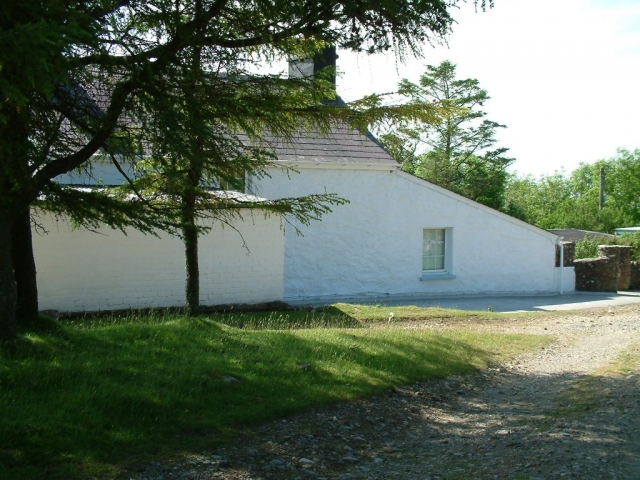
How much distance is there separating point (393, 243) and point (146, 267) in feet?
27.9

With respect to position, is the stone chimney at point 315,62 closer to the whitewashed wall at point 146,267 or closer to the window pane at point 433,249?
the whitewashed wall at point 146,267

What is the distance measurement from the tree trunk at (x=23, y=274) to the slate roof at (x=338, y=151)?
11.2 meters

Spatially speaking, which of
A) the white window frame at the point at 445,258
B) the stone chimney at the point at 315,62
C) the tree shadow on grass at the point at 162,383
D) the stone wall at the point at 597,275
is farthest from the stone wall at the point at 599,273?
the tree shadow on grass at the point at 162,383

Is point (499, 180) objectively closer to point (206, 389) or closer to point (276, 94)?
point (276, 94)

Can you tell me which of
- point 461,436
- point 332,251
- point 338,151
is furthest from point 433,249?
point 461,436

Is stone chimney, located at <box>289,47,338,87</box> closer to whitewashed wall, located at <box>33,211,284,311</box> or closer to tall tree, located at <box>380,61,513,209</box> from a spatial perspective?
whitewashed wall, located at <box>33,211,284,311</box>

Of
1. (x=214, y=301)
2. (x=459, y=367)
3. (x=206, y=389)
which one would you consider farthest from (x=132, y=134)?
(x=214, y=301)

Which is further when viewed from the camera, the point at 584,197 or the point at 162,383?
the point at 584,197

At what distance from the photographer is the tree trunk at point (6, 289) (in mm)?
7480

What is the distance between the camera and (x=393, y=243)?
21312mm

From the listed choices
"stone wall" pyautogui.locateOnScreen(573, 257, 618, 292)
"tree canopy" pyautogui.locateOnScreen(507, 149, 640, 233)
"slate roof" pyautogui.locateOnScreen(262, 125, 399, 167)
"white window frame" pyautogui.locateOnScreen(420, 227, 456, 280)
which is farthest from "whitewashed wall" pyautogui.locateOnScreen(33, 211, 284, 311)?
"tree canopy" pyautogui.locateOnScreen(507, 149, 640, 233)

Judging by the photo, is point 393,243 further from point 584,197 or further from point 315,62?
point 584,197

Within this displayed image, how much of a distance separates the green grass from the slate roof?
9449mm

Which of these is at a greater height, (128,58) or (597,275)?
(128,58)
